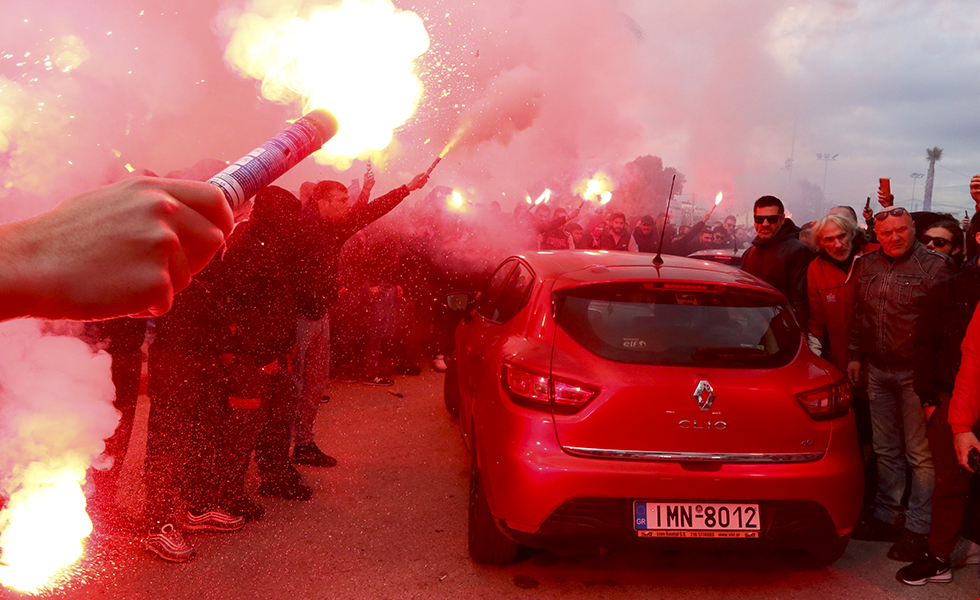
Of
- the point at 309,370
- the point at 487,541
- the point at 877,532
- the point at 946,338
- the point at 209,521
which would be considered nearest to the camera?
the point at 487,541

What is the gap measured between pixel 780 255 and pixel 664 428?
290 centimetres

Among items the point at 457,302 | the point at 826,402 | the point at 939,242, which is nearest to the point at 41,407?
the point at 457,302

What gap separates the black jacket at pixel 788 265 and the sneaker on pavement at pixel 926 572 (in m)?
1.92

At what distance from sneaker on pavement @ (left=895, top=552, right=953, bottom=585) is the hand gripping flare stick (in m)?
4.10

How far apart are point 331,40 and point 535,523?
2.39m

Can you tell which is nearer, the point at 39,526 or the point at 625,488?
the point at 39,526

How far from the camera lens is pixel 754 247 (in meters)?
6.02

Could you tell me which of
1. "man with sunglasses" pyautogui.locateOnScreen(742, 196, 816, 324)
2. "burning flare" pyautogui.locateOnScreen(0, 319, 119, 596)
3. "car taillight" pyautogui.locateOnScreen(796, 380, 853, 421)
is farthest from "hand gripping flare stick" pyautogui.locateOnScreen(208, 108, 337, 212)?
"man with sunglasses" pyautogui.locateOnScreen(742, 196, 816, 324)

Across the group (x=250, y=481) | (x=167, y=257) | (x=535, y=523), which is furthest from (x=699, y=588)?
(x=167, y=257)

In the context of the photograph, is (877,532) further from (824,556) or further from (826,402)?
(826,402)

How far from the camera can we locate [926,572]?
389 cm

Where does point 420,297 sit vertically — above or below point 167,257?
below

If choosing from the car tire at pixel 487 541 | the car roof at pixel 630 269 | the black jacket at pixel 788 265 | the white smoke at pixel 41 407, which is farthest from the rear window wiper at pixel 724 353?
the white smoke at pixel 41 407

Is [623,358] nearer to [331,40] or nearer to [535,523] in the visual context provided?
[535,523]
